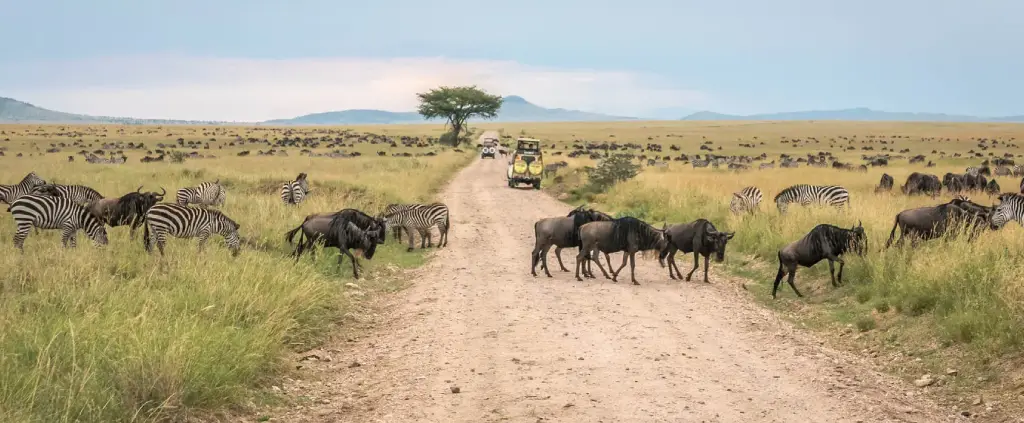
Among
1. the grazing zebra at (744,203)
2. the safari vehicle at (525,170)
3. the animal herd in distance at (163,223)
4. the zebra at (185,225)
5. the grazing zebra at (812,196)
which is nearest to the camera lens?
A: the zebra at (185,225)

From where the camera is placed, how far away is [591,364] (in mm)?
8180

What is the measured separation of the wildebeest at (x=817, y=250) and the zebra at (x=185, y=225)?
9.10 metres

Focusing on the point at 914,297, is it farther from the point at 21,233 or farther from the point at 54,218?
the point at 21,233

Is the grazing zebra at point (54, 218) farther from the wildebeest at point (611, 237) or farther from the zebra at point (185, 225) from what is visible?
the wildebeest at point (611, 237)

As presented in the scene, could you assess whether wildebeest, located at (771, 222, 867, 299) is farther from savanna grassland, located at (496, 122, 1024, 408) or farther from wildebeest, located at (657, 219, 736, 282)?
wildebeest, located at (657, 219, 736, 282)

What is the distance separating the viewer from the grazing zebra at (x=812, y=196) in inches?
806

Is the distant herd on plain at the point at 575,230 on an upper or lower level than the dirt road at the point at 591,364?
upper

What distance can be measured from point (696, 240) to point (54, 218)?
11761 millimetres

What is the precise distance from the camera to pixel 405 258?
16328 millimetres

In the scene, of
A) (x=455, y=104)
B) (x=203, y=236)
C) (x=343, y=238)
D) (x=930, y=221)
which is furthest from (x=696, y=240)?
(x=455, y=104)

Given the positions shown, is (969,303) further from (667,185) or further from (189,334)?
(667,185)

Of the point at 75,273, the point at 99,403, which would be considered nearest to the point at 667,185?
the point at 75,273

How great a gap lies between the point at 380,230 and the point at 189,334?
7.62m

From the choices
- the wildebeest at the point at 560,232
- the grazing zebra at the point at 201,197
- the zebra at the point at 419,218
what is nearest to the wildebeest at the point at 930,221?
the wildebeest at the point at 560,232
